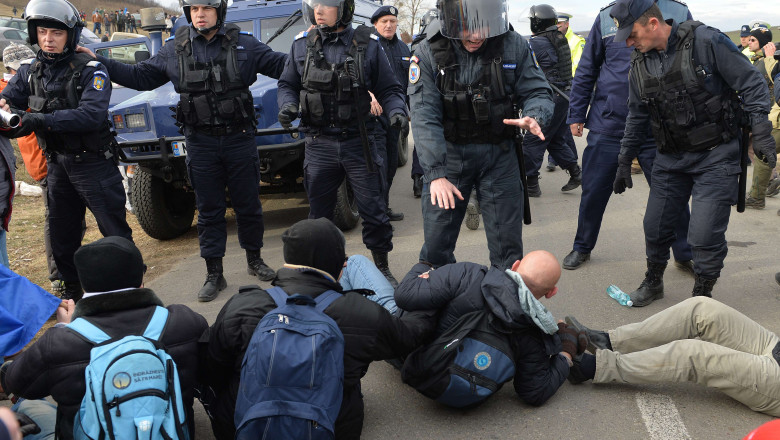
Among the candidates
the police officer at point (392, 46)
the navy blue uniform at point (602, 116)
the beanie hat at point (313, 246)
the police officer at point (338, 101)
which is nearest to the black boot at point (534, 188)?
the police officer at point (392, 46)

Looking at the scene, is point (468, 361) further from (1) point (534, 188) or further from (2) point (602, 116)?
(1) point (534, 188)

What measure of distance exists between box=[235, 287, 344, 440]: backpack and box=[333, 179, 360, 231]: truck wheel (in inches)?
147

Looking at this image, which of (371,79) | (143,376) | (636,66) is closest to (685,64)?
(636,66)

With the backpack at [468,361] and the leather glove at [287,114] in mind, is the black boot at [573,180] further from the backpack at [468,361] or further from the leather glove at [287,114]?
the backpack at [468,361]

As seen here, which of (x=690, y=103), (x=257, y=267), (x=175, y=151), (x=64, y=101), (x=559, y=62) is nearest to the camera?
(x=690, y=103)

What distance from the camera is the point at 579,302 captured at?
15.1 feet

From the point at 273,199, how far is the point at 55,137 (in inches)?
153

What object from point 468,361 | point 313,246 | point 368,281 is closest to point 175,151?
point 368,281

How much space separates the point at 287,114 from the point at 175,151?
158cm

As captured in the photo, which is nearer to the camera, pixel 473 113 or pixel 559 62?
pixel 473 113

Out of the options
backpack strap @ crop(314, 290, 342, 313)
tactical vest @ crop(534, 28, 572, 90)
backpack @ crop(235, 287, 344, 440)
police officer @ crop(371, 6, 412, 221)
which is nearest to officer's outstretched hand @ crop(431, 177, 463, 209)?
backpack strap @ crop(314, 290, 342, 313)

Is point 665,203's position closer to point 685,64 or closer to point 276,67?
point 685,64

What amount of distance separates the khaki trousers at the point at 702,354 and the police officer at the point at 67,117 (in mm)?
3393

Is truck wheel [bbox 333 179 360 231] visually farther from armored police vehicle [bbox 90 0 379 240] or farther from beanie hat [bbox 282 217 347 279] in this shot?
beanie hat [bbox 282 217 347 279]
